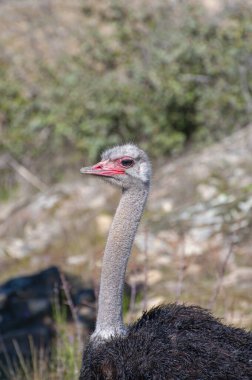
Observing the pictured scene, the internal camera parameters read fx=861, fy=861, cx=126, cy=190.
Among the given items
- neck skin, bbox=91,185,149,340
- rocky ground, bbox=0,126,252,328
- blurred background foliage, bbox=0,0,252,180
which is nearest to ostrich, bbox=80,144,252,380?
neck skin, bbox=91,185,149,340

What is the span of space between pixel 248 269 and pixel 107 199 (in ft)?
6.24

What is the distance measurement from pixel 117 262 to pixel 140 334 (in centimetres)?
34

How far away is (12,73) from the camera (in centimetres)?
1265

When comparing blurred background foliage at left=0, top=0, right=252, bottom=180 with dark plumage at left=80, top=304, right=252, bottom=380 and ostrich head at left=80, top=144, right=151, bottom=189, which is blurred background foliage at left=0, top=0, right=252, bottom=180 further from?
dark plumage at left=80, top=304, right=252, bottom=380

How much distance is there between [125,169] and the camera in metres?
3.71

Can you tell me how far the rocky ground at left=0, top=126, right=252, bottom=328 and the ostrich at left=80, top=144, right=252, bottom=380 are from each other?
2473 mm

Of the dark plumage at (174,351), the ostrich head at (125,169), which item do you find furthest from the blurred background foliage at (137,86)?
the dark plumage at (174,351)

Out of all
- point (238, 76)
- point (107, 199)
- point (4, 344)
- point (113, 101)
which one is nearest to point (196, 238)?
point (107, 199)

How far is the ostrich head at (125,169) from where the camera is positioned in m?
3.71

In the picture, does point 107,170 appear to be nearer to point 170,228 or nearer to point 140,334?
point 140,334

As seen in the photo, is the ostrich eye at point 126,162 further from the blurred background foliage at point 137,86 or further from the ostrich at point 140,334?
the blurred background foliage at point 137,86

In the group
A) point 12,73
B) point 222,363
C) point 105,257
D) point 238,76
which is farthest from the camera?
point 12,73

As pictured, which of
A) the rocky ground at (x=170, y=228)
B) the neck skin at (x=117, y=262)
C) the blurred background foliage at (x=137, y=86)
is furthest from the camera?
the blurred background foliage at (x=137, y=86)

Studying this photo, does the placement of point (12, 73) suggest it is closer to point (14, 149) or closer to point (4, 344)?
point (14, 149)
